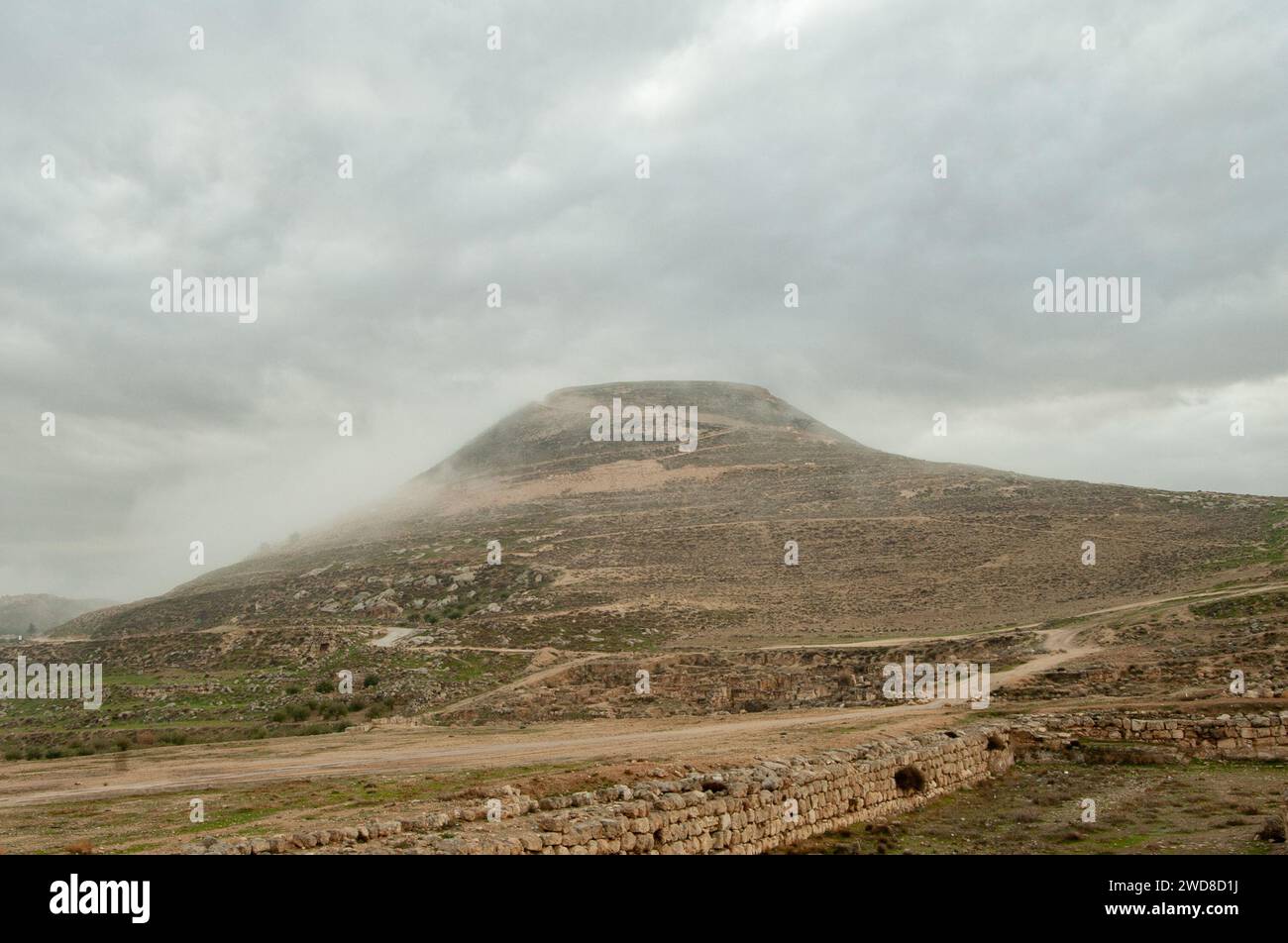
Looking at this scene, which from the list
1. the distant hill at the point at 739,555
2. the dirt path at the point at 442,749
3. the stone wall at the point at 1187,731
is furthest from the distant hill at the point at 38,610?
the stone wall at the point at 1187,731

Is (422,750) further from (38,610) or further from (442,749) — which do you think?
(38,610)

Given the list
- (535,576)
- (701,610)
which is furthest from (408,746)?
(535,576)

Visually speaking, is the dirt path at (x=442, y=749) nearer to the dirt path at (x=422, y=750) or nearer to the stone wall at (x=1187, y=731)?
the dirt path at (x=422, y=750)
